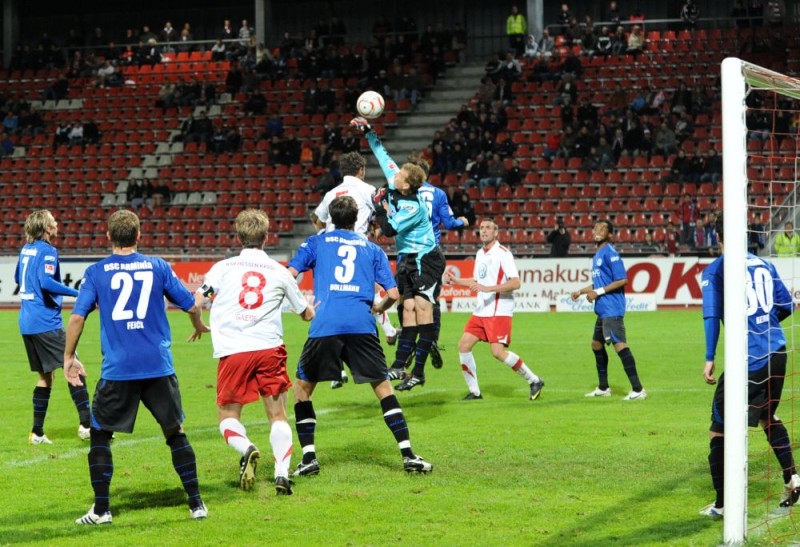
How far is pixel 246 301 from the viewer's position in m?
8.04

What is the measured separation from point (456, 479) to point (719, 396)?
2320 mm

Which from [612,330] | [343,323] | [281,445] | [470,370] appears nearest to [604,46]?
[612,330]

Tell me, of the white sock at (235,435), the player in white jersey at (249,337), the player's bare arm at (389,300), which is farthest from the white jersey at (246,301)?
the player's bare arm at (389,300)

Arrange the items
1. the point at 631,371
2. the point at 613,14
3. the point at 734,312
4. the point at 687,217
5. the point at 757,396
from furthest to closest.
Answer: the point at 613,14 → the point at 687,217 → the point at 631,371 → the point at 757,396 → the point at 734,312

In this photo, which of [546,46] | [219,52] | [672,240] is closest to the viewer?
[672,240]

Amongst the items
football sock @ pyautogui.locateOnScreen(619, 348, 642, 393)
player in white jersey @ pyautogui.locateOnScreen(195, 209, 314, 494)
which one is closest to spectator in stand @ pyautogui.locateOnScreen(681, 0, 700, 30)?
football sock @ pyautogui.locateOnScreen(619, 348, 642, 393)

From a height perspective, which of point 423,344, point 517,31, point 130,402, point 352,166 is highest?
point 517,31

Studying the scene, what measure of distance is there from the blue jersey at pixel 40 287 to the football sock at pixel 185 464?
3.07 m

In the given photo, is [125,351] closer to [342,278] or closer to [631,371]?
→ [342,278]

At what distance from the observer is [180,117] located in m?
39.4

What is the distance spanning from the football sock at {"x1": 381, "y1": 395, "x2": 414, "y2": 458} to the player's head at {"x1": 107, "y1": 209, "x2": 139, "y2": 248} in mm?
2543

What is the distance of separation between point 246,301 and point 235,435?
0.97 metres

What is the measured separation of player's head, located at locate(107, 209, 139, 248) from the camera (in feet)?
23.8

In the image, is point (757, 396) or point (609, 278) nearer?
point (757, 396)
